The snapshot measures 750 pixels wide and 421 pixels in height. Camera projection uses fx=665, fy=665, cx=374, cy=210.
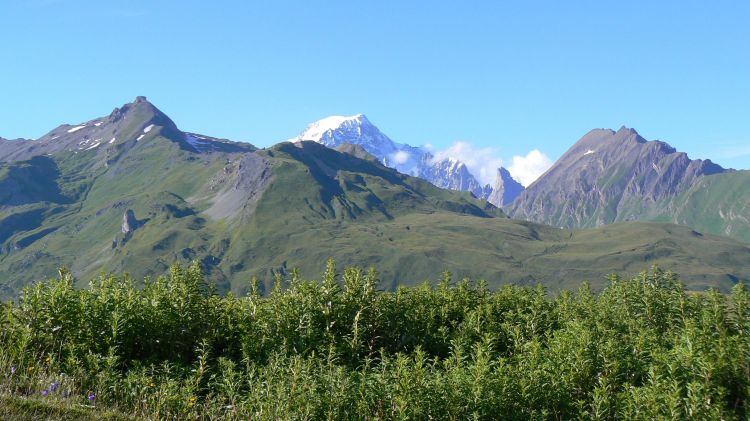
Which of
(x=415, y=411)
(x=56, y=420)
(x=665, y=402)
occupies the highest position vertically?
(x=665, y=402)

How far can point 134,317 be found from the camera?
1720 centimetres

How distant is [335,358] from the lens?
55.1 feet

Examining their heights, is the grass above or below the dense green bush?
below

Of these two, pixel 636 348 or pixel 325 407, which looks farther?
pixel 636 348

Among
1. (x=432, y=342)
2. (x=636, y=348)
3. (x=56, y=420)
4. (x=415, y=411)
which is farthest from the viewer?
(x=432, y=342)

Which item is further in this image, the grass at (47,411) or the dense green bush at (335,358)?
the dense green bush at (335,358)

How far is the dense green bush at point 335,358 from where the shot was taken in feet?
47.9

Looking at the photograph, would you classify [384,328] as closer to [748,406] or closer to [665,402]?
[665,402]

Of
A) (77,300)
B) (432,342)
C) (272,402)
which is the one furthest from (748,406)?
(77,300)

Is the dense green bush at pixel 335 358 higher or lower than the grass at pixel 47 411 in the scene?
higher

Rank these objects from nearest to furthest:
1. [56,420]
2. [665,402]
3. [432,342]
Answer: [56,420]
[665,402]
[432,342]

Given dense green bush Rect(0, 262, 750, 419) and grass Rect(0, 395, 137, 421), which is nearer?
grass Rect(0, 395, 137, 421)

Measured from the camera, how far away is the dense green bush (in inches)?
575

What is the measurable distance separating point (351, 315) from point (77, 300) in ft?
23.8
